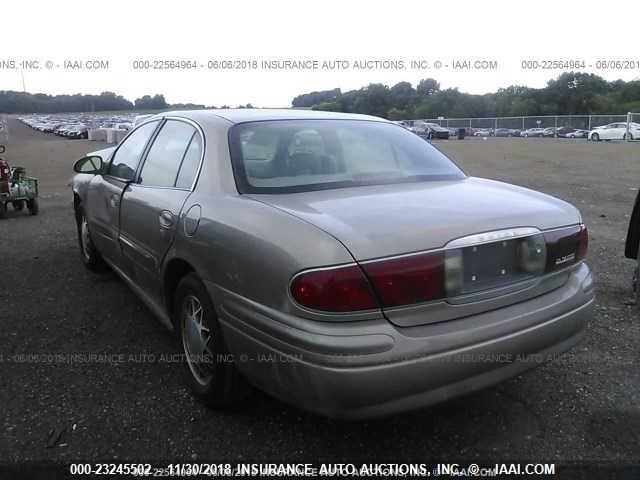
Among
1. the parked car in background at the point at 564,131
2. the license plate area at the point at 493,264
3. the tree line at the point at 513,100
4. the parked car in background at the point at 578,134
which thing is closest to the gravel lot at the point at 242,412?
the license plate area at the point at 493,264

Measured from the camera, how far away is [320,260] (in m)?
2.04

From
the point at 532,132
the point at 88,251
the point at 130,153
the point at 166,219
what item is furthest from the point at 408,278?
the point at 532,132

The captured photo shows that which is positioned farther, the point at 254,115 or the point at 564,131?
the point at 564,131

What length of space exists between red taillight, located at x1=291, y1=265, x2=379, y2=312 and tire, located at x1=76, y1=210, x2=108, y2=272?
3649 mm

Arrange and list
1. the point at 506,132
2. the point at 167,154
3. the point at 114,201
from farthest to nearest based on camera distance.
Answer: the point at 506,132
the point at 114,201
the point at 167,154

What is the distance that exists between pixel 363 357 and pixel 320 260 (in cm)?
39

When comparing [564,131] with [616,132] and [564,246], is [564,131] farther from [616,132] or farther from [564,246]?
[564,246]

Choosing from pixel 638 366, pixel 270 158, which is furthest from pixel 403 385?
pixel 638 366

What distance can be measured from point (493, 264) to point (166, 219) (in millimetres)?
1775

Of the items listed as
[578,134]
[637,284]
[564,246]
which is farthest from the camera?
[578,134]

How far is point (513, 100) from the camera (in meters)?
74.2

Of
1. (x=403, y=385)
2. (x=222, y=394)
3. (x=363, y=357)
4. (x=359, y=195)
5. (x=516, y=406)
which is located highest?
(x=359, y=195)

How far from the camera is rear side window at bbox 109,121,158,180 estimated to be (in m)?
3.92

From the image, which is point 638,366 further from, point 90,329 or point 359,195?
point 90,329
